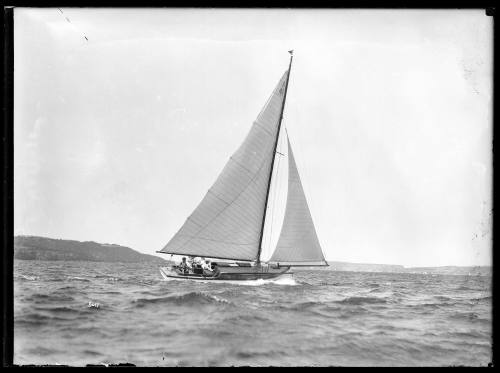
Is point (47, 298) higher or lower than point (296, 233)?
lower

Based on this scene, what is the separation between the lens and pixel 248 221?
2272 cm

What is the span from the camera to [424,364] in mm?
10062

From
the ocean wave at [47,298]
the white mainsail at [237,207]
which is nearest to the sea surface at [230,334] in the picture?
the ocean wave at [47,298]

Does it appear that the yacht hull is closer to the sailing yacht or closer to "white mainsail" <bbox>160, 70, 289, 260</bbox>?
the sailing yacht

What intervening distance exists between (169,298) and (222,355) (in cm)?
630

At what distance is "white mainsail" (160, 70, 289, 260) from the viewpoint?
20.6 metres

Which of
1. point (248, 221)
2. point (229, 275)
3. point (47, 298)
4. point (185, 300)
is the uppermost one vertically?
point (248, 221)

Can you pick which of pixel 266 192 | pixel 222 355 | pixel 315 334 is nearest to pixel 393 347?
pixel 315 334

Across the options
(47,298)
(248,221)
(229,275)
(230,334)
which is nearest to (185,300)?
(230,334)

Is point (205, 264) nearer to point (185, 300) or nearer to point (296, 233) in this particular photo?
point (296, 233)

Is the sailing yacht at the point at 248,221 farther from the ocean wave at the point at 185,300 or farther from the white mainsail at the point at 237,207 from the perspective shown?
the ocean wave at the point at 185,300

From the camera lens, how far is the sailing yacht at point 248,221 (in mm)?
20781

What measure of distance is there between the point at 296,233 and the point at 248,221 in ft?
9.97
